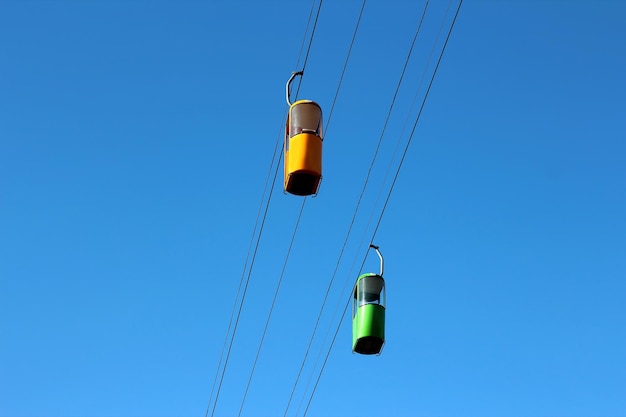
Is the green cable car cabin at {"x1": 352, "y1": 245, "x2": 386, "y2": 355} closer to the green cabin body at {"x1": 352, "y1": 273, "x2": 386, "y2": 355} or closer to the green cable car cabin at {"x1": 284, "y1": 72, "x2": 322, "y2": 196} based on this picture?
the green cabin body at {"x1": 352, "y1": 273, "x2": 386, "y2": 355}

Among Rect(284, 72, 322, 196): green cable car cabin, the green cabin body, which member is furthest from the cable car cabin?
the green cabin body

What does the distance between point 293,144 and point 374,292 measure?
302cm

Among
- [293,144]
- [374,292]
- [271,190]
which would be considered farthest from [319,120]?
[374,292]

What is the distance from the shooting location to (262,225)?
566 inches

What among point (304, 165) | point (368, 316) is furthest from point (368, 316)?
point (304, 165)

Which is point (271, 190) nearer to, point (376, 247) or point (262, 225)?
point (262, 225)

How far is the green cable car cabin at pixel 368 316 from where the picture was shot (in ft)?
46.0

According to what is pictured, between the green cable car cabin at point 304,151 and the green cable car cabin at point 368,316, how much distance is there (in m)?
2.52

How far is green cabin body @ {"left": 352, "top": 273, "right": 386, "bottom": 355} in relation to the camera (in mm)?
14031

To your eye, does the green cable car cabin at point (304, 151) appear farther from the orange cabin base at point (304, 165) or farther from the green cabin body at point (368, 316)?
the green cabin body at point (368, 316)

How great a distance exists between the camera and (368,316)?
14211 millimetres

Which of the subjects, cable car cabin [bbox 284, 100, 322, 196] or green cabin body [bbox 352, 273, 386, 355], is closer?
cable car cabin [bbox 284, 100, 322, 196]

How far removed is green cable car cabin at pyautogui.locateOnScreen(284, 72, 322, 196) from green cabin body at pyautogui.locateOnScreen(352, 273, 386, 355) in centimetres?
252

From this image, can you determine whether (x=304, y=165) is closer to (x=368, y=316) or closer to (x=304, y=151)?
(x=304, y=151)
